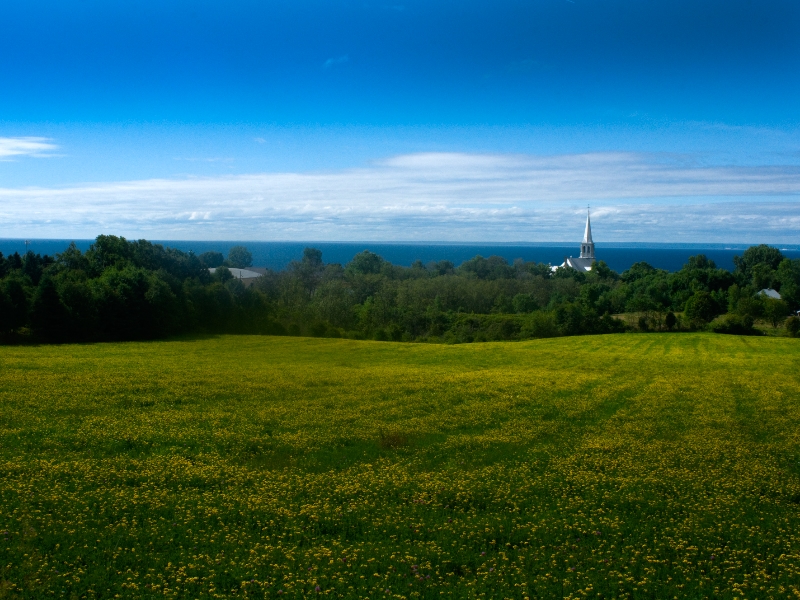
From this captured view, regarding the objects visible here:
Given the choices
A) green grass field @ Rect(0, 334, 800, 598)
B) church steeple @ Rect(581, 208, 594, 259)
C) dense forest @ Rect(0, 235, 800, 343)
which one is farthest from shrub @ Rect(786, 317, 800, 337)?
church steeple @ Rect(581, 208, 594, 259)

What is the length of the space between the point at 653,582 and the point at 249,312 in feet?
194

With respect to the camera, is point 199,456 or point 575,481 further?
point 199,456

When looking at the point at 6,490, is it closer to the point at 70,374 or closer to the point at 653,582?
the point at 653,582

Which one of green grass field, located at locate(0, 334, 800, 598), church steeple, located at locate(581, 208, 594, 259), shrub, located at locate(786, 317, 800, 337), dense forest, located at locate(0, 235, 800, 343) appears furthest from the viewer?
church steeple, located at locate(581, 208, 594, 259)

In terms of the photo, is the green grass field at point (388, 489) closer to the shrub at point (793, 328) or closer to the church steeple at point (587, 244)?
the shrub at point (793, 328)

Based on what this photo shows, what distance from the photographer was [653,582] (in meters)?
11.3

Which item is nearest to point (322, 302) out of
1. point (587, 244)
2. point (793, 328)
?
point (793, 328)

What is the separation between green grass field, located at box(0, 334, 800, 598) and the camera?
11.3 meters

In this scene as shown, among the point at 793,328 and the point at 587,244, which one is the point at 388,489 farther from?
the point at 587,244

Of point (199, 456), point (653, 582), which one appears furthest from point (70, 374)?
point (653, 582)

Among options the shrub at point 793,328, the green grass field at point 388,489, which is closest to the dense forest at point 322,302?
the shrub at point 793,328

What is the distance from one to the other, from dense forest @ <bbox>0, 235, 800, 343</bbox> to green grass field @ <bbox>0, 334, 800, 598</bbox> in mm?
24418

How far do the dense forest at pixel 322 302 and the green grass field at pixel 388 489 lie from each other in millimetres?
24418

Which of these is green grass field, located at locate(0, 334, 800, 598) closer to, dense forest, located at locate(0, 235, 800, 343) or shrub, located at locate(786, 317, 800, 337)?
dense forest, located at locate(0, 235, 800, 343)
